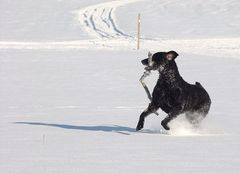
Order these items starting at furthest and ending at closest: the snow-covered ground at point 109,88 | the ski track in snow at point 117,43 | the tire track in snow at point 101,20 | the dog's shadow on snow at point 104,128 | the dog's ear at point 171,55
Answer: the tire track in snow at point 101,20 → the ski track in snow at point 117,43 → the dog's shadow on snow at point 104,128 → the dog's ear at point 171,55 → the snow-covered ground at point 109,88

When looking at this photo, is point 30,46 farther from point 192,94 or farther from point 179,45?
point 192,94

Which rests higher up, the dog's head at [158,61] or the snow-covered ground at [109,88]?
the dog's head at [158,61]

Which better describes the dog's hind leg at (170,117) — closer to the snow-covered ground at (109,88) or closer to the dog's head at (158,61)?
the snow-covered ground at (109,88)

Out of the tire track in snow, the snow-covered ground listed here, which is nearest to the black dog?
the snow-covered ground

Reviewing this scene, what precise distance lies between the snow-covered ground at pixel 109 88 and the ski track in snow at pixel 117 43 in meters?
0.05

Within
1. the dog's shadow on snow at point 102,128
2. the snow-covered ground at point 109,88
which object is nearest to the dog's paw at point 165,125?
the snow-covered ground at point 109,88

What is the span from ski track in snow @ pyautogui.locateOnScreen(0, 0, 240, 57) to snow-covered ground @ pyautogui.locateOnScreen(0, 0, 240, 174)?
0.16 feet

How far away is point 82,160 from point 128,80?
11.1 metres

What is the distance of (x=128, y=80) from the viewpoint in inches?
658

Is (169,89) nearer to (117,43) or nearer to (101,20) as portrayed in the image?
(117,43)

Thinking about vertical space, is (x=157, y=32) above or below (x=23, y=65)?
below

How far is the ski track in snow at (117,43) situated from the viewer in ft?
77.6

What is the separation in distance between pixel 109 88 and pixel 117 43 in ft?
36.1

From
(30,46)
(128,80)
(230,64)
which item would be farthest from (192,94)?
(30,46)
